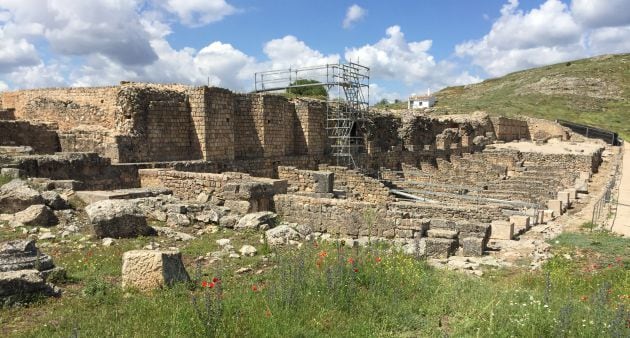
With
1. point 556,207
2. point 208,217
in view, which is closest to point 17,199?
point 208,217

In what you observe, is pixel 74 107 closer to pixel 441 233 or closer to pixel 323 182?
pixel 323 182

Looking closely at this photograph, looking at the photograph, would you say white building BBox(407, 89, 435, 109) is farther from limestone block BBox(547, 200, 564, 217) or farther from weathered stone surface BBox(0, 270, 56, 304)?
weathered stone surface BBox(0, 270, 56, 304)

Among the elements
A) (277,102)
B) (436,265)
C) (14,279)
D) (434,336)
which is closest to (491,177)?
(277,102)

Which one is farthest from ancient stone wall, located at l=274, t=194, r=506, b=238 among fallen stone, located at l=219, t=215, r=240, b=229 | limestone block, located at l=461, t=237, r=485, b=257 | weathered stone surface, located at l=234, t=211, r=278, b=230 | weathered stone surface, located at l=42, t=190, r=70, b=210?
weathered stone surface, located at l=42, t=190, r=70, b=210

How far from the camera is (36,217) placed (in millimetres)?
7840

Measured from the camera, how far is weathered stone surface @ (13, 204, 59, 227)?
7.81 metres

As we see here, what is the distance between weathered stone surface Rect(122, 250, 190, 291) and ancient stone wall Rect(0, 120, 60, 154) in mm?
8992

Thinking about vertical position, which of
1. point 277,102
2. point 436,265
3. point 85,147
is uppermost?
point 277,102

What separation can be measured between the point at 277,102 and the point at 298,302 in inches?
536

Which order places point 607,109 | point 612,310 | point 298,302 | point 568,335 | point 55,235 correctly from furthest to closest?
point 607,109 → point 55,235 → point 612,310 → point 298,302 → point 568,335

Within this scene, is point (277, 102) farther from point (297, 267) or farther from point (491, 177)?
point (297, 267)

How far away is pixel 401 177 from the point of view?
891 inches

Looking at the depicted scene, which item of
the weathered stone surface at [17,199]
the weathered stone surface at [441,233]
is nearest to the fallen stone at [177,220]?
the weathered stone surface at [17,199]

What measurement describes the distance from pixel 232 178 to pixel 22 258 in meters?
5.60
